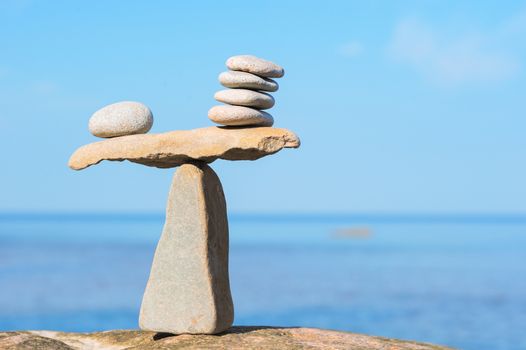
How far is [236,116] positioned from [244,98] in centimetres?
22

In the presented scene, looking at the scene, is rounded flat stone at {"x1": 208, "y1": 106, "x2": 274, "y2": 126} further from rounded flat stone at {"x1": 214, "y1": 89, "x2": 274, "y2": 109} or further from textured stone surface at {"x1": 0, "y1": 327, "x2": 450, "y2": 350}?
textured stone surface at {"x1": 0, "y1": 327, "x2": 450, "y2": 350}

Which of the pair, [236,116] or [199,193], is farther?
[199,193]

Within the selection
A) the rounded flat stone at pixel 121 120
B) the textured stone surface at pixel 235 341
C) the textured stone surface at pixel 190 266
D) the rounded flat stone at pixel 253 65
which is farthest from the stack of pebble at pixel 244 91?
the textured stone surface at pixel 235 341

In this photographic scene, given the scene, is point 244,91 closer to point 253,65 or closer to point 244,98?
point 244,98

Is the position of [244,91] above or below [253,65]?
below

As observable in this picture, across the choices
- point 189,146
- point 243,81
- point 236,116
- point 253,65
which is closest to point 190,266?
point 189,146

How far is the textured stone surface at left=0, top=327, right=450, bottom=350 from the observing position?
8.59m

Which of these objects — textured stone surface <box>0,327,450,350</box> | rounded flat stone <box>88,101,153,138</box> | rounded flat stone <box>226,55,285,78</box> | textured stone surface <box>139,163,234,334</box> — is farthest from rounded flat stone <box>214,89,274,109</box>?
textured stone surface <box>0,327,450,350</box>

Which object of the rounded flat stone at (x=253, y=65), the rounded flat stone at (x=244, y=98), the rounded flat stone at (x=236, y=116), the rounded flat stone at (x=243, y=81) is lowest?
the rounded flat stone at (x=236, y=116)

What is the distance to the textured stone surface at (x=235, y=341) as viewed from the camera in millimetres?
8586

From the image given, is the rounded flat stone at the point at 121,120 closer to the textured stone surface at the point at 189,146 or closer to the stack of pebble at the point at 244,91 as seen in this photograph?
the textured stone surface at the point at 189,146

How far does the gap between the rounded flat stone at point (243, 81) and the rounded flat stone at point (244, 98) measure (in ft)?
0.20

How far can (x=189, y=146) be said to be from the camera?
29.0ft

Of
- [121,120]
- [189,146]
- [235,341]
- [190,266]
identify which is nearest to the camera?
[235,341]
